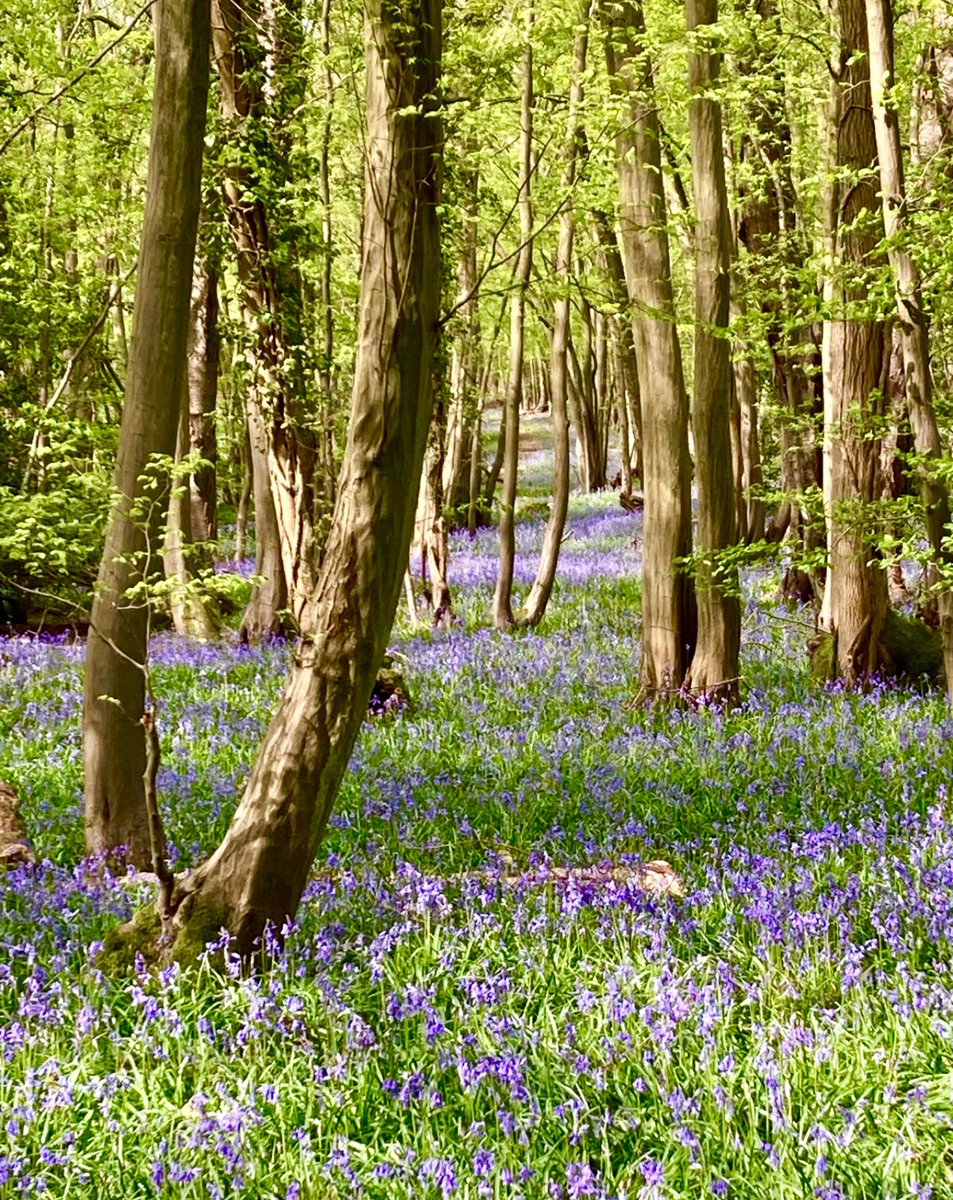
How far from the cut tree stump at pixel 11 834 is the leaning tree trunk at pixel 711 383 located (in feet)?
17.2

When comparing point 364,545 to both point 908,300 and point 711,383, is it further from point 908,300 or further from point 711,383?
point 711,383

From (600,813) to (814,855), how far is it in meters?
1.38

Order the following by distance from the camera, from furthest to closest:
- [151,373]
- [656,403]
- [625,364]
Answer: [625,364] → [656,403] → [151,373]

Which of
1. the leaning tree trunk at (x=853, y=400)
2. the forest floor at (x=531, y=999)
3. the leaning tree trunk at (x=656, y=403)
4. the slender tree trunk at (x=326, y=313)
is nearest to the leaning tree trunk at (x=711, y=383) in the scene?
the leaning tree trunk at (x=656, y=403)

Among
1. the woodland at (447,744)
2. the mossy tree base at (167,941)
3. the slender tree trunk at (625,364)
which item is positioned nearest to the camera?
the woodland at (447,744)

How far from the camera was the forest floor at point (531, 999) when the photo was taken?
9.61 ft

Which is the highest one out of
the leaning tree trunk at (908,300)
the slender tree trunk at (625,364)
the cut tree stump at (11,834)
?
the slender tree trunk at (625,364)

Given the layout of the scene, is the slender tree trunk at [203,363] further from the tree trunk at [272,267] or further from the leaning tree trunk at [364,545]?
the leaning tree trunk at [364,545]

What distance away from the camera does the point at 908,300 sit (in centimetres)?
564

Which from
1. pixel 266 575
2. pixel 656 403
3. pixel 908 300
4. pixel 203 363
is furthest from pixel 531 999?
pixel 203 363

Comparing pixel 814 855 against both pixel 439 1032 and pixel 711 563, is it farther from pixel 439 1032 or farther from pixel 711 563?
pixel 711 563

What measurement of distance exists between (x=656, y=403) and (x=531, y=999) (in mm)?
6592

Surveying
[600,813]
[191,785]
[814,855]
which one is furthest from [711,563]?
[191,785]

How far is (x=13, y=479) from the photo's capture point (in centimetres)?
1502
